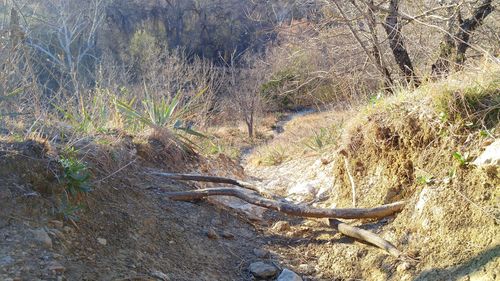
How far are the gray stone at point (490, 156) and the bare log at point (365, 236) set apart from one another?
0.76 m

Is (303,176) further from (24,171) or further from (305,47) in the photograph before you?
(24,171)

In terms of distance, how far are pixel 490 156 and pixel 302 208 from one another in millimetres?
1424

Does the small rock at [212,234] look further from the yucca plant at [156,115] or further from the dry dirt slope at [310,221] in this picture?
the yucca plant at [156,115]

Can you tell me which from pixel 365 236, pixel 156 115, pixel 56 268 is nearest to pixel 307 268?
pixel 365 236

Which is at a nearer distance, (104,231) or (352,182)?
(104,231)

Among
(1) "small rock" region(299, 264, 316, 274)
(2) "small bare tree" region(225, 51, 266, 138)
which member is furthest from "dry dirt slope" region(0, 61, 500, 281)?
(2) "small bare tree" region(225, 51, 266, 138)

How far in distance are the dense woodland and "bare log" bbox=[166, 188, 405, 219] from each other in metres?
1.42

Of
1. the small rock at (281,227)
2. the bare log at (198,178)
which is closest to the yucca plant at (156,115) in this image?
the bare log at (198,178)

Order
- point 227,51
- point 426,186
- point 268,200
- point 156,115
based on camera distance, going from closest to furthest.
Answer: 1. point 426,186
2. point 268,200
3. point 156,115
4. point 227,51

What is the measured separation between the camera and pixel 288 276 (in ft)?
10.1

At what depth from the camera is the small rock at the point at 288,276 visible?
Result: 10.0 feet

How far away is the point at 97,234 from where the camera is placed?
2.78m

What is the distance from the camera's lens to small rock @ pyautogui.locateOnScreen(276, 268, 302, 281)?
3.06m

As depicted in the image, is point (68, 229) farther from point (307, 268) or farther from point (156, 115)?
point (156, 115)
